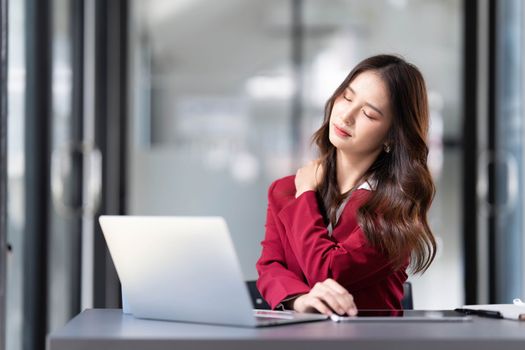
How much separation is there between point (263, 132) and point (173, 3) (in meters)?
0.85

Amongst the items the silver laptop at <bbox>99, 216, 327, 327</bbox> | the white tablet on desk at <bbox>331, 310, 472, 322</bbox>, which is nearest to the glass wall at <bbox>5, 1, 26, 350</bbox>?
the silver laptop at <bbox>99, 216, 327, 327</bbox>

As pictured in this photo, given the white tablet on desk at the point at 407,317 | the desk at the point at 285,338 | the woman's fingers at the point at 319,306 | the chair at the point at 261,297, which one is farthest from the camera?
the chair at the point at 261,297

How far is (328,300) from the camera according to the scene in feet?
5.65

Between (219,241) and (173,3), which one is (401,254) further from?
(173,3)

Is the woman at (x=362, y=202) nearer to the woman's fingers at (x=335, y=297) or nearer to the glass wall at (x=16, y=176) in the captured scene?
the woman's fingers at (x=335, y=297)

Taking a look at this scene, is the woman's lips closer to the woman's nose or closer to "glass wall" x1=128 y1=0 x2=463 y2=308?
the woman's nose

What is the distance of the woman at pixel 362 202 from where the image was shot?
1.90 m

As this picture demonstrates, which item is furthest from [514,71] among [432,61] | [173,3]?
[173,3]

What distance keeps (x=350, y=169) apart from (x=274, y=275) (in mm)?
271

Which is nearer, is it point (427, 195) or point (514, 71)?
point (427, 195)

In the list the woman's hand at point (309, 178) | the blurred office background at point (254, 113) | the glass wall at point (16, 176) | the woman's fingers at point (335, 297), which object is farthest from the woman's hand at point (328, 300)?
the blurred office background at point (254, 113)

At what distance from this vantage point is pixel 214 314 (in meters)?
1.53

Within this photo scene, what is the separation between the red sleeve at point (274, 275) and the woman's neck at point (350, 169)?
16cm

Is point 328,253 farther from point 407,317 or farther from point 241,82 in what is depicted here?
point 241,82
